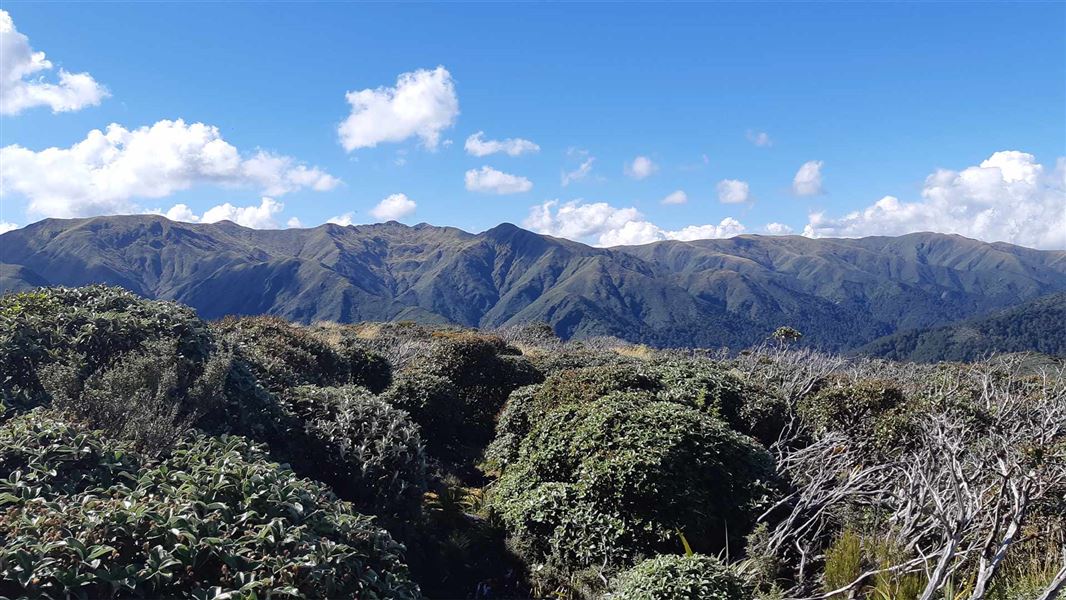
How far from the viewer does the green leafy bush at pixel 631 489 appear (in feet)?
19.5

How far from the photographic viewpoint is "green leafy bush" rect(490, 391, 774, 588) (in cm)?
596

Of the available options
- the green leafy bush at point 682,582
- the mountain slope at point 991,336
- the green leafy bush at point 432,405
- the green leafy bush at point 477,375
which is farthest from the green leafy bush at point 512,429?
the mountain slope at point 991,336

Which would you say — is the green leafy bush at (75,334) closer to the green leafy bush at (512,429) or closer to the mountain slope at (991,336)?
the green leafy bush at (512,429)

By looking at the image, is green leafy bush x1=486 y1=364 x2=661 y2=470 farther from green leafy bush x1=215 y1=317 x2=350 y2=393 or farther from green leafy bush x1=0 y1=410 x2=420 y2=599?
green leafy bush x1=0 y1=410 x2=420 y2=599

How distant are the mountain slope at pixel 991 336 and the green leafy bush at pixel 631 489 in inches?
5886

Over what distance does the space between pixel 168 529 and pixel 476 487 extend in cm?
621

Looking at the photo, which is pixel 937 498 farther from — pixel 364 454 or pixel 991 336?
pixel 991 336

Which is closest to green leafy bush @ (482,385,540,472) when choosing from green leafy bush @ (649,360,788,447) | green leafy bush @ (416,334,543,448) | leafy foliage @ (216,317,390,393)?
green leafy bush @ (416,334,543,448)

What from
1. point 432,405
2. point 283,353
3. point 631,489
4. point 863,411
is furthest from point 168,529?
point 863,411

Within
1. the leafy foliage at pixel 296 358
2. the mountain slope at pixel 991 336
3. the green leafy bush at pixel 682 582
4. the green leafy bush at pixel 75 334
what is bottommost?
the mountain slope at pixel 991 336

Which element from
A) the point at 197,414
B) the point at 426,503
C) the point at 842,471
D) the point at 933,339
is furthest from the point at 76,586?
the point at 933,339

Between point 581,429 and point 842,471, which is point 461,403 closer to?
point 581,429

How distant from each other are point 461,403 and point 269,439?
15.4 feet

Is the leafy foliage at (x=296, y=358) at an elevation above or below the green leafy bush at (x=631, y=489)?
above
